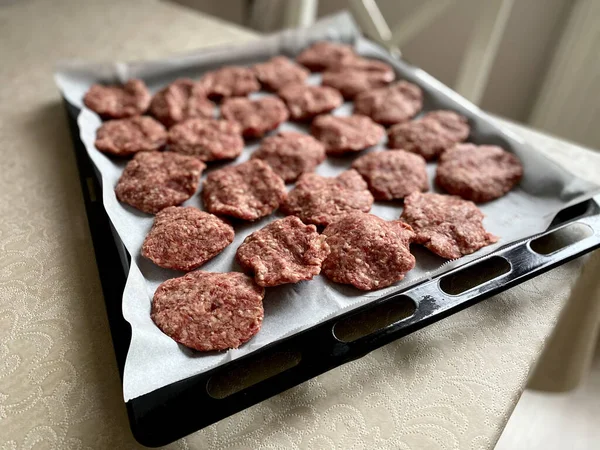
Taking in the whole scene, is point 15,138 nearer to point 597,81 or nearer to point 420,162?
point 420,162

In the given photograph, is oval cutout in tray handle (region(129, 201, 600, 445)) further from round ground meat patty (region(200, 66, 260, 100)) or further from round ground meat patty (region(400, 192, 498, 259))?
round ground meat patty (region(200, 66, 260, 100))

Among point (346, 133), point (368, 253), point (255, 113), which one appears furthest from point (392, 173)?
point (255, 113)

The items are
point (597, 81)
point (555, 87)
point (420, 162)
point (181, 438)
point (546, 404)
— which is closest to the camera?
point (181, 438)

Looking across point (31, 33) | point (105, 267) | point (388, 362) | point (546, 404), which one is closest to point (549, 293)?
point (388, 362)

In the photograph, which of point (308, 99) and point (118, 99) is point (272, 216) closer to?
point (308, 99)

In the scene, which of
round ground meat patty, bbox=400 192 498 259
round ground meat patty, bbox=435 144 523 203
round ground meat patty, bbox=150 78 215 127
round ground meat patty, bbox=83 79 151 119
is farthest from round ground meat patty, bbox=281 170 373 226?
round ground meat patty, bbox=83 79 151 119

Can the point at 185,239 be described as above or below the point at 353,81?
below
